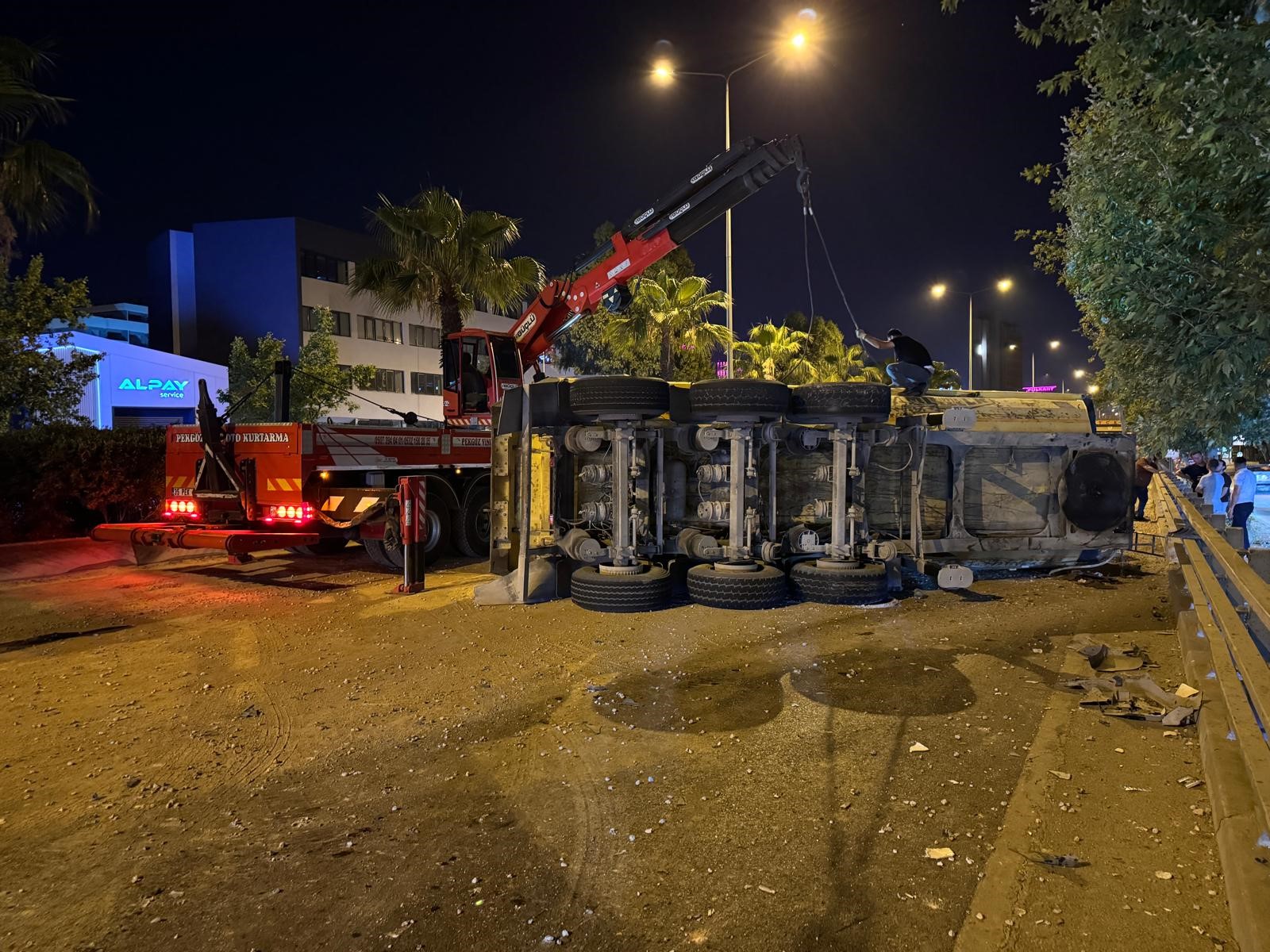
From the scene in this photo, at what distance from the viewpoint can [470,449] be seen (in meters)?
11.7

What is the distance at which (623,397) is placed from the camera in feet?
23.7

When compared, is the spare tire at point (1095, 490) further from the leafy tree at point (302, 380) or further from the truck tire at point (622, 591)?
the leafy tree at point (302, 380)

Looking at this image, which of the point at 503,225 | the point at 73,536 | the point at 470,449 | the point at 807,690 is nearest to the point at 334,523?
the point at 470,449

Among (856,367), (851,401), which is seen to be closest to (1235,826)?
(851,401)

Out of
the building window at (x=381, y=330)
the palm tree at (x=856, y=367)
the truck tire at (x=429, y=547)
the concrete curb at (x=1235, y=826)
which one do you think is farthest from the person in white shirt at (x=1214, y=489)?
the building window at (x=381, y=330)

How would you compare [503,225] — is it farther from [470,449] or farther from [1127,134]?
[1127,134]

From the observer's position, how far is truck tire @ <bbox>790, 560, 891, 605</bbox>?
7281 mm

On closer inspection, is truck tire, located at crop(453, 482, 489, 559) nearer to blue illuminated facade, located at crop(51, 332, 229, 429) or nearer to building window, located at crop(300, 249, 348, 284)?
blue illuminated facade, located at crop(51, 332, 229, 429)

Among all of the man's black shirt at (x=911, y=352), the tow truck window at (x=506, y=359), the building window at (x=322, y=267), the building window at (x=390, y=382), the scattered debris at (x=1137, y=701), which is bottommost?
the scattered debris at (x=1137, y=701)

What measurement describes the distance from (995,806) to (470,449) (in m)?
9.29

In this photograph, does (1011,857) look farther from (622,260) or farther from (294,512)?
(622,260)

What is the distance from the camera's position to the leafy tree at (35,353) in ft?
42.8

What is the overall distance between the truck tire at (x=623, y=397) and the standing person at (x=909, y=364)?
227cm

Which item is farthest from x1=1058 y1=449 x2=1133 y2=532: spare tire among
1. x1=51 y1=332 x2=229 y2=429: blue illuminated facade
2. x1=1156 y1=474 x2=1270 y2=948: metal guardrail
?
x1=51 y1=332 x2=229 y2=429: blue illuminated facade
